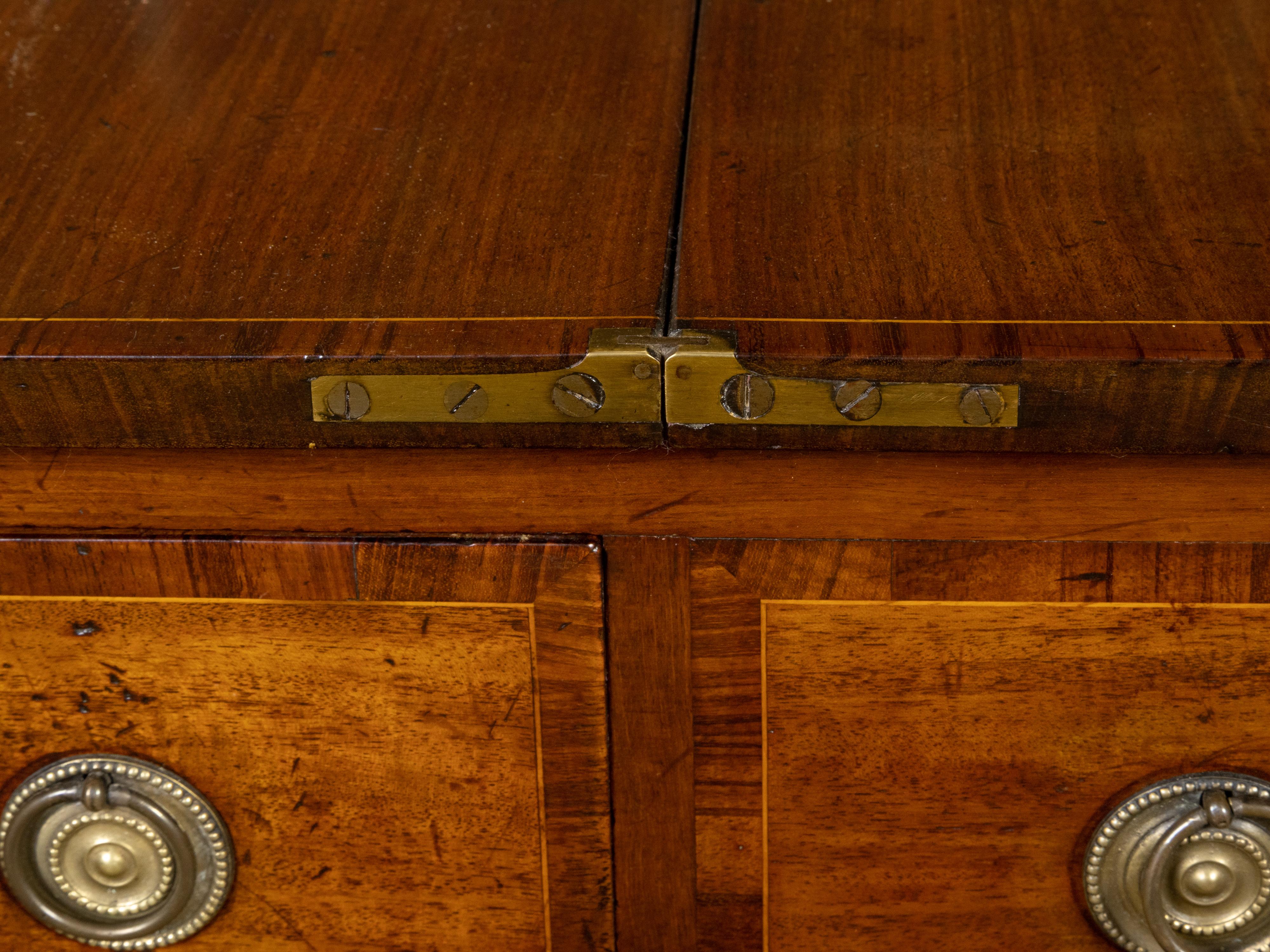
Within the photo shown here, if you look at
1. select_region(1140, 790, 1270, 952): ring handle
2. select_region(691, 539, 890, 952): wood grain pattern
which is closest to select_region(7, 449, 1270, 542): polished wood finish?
select_region(691, 539, 890, 952): wood grain pattern

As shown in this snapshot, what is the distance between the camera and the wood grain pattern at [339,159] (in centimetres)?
67

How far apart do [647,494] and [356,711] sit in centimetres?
22

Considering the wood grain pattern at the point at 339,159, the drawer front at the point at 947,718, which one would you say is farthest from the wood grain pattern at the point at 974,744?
the wood grain pattern at the point at 339,159

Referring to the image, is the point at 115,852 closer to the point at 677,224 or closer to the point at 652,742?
the point at 652,742

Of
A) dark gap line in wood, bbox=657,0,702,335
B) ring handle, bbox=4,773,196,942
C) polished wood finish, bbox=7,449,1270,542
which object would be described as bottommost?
ring handle, bbox=4,773,196,942

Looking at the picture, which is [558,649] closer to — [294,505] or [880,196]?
[294,505]

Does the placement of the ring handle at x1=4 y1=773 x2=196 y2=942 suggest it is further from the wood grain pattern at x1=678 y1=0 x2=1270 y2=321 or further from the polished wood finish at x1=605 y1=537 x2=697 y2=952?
the wood grain pattern at x1=678 y1=0 x2=1270 y2=321

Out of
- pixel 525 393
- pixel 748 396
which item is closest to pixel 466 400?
pixel 525 393

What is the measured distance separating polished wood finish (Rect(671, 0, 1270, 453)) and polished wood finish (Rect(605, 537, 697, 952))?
0.10 metres

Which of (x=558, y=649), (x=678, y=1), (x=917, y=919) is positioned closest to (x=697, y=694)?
(x=558, y=649)

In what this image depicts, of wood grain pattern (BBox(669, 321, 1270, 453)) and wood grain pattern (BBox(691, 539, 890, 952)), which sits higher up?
wood grain pattern (BBox(669, 321, 1270, 453))

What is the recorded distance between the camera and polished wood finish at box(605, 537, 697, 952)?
0.69 m

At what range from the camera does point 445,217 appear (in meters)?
0.72

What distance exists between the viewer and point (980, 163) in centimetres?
75
